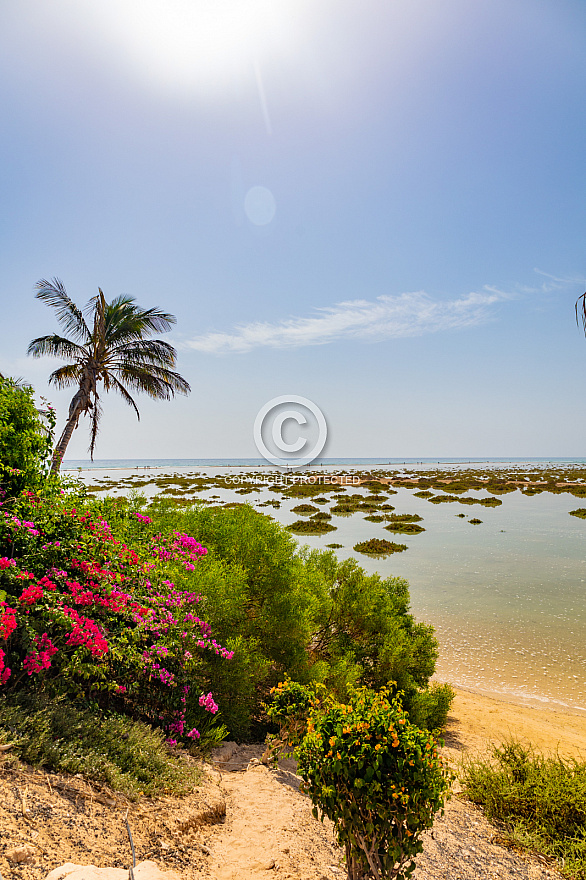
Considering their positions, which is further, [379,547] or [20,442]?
[379,547]

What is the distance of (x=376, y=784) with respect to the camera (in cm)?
286

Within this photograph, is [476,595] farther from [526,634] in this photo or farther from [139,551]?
[139,551]

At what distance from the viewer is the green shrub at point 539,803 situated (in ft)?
14.2

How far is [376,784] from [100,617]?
367cm

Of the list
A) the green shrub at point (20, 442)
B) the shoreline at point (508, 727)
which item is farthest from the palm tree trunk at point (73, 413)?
the shoreline at point (508, 727)

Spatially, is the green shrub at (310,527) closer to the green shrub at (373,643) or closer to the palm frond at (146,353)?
the palm frond at (146,353)

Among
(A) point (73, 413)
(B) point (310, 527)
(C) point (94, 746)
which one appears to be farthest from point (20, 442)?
(B) point (310, 527)

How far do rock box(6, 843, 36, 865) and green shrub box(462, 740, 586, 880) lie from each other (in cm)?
494

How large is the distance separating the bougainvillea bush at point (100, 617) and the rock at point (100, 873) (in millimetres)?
1582

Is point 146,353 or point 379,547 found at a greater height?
point 146,353

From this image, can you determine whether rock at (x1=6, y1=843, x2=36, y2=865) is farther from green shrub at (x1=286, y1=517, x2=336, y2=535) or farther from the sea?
green shrub at (x1=286, y1=517, x2=336, y2=535)

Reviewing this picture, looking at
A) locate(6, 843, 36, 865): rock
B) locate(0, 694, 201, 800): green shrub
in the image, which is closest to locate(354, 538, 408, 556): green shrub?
locate(0, 694, 201, 800): green shrub

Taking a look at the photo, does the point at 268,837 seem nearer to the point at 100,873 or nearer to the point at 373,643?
the point at 100,873

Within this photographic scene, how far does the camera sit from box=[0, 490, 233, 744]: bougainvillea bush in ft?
13.6
